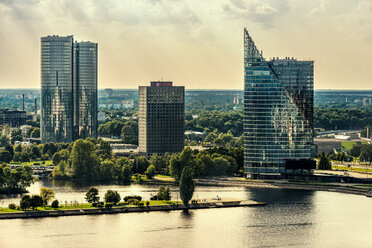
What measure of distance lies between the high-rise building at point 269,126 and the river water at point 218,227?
23.5m

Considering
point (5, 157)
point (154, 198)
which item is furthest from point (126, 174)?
point (5, 157)

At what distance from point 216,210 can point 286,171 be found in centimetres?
3460

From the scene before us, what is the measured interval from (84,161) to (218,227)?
59714 millimetres

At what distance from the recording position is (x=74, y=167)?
172500mm

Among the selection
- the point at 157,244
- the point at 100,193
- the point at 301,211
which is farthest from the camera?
the point at 100,193

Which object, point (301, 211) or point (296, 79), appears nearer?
point (301, 211)

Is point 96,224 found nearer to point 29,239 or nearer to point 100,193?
point 29,239

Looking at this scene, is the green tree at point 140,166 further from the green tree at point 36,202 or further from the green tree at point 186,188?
the green tree at point 36,202

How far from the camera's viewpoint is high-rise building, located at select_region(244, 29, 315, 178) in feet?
538

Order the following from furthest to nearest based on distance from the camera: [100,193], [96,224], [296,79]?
1. [296,79]
2. [100,193]
3. [96,224]

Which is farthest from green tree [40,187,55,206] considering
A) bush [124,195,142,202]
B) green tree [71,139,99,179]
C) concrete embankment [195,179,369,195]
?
green tree [71,139,99,179]

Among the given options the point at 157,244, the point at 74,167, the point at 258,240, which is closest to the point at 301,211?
the point at 258,240

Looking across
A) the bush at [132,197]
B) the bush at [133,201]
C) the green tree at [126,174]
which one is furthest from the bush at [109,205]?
the green tree at [126,174]

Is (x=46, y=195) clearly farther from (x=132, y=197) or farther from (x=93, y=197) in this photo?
(x=132, y=197)
